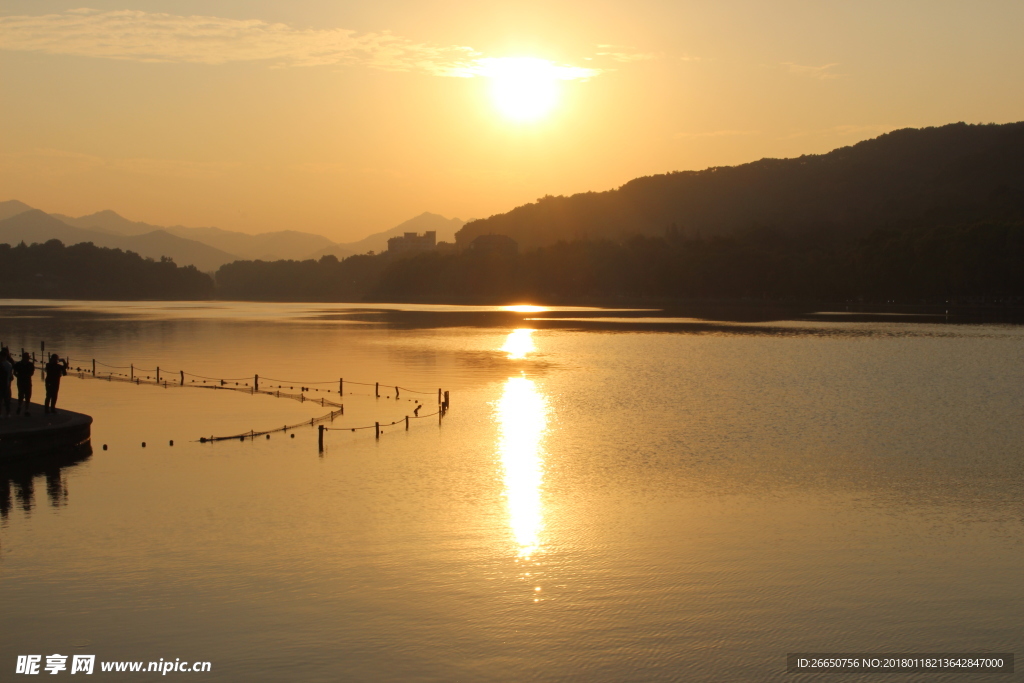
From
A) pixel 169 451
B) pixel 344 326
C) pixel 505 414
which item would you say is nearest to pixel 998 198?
pixel 344 326

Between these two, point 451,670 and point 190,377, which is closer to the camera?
point 451,670

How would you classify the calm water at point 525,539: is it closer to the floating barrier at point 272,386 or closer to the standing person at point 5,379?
the floating barrier at point 272,386

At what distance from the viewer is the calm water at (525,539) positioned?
12.6 metres

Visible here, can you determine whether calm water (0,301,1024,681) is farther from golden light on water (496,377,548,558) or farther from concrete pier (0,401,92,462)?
concrete pier (0,401,92,462)

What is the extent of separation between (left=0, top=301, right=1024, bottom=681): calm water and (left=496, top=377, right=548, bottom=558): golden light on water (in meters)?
0.13

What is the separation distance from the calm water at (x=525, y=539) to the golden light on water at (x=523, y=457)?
13cm

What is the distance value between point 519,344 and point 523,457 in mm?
52774

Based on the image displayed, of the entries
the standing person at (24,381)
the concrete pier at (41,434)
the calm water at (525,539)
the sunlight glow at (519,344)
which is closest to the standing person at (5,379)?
the concrete pier at (41,434)

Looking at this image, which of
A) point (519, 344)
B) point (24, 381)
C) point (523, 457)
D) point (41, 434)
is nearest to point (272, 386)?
point (24, 381)

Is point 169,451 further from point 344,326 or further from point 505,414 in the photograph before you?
point 344,326

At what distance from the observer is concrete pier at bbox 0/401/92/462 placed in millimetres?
23366

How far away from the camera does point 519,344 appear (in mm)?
79000

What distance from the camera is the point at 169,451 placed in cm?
2638

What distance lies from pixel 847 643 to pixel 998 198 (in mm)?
206230
